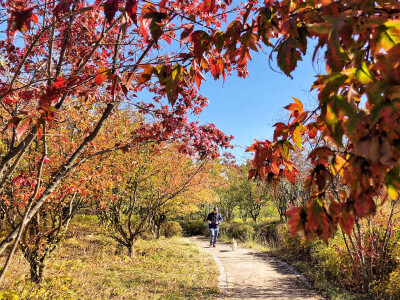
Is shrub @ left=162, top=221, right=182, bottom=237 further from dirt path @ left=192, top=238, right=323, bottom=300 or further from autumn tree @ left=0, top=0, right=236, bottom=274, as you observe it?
autumn tree @ left=0, top=0, right=236, bottom=274

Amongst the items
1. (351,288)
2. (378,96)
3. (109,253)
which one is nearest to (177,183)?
(109,253)

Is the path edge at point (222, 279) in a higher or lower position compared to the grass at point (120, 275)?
lower

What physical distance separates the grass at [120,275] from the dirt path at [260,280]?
42 centimetres

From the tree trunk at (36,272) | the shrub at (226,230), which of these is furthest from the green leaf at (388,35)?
the shrub at (226,230)

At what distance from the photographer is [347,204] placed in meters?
0.95

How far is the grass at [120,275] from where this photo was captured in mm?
4695

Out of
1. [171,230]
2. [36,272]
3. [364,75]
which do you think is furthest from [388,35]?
[171,230]

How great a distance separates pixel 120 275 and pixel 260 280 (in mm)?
3864

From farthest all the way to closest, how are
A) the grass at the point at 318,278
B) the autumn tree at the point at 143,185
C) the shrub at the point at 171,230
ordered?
the shrub at the point at 171,230 → the autumn tree at the point at 143,185 → the grass at the point at 318,278

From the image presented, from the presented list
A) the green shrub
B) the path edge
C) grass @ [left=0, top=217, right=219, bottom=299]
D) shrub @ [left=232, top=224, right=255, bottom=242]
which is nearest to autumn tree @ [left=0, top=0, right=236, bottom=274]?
grass @ [left=0, top=217, right=219, bottom=299]

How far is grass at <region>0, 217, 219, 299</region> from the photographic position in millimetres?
4695

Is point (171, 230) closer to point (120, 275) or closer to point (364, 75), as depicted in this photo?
point (120, 275)

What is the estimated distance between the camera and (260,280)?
6105 millimetres

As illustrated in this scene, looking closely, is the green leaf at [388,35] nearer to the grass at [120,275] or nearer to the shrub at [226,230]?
the grass at [120,275]
